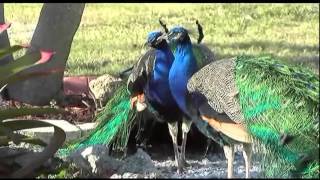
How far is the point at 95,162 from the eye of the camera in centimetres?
374

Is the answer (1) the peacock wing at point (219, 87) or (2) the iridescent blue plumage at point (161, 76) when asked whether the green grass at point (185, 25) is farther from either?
(1) the peacock wing at point (219, 87)

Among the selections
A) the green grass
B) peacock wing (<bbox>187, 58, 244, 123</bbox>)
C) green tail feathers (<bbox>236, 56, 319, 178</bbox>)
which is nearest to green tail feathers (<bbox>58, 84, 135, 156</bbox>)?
peacock wing (<bbox>187, 58, 244, 123</bbox>)

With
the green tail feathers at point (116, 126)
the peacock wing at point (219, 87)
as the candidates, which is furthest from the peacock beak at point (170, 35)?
the green tail feathers at point (116, 126)

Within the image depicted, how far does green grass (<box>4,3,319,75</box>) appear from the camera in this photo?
31.0ft

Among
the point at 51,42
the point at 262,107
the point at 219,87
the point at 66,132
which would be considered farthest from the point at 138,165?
the point at 51,42

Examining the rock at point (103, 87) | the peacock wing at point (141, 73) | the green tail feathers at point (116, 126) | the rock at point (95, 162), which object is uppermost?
the peacock wing at point (141, 73)

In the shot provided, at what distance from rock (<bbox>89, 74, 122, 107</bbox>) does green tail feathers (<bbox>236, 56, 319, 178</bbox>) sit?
9.33 feet

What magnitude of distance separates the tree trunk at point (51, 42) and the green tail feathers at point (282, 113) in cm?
319

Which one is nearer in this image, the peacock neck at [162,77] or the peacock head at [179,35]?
the peacock head at [179,35]

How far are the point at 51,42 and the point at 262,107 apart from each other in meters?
3.50

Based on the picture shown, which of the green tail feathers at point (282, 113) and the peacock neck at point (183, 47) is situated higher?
the peacock neck at point (183, 47)

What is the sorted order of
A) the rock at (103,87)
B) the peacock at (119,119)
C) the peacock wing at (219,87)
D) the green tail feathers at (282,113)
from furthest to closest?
the rock at (103,87), the peacock at (119,119), the peacock wing at (219,87), the green tail feathers at (282,113)

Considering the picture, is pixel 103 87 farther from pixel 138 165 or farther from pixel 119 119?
pixel 138 165

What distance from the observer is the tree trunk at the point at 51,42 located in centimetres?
678
